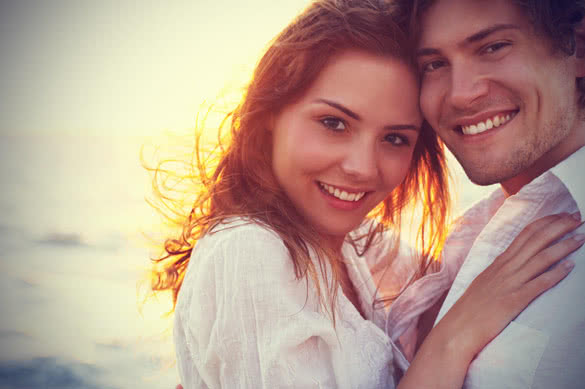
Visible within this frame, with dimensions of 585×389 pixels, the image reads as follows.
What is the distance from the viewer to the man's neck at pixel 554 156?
6.75ft

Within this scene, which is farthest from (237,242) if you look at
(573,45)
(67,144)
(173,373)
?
(67,144)

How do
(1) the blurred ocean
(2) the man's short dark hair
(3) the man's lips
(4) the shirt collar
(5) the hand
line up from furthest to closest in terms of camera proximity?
(1) the blurred ocean
(3) the man's lips
(2) the man's short dark hair
(4) the shirt collar
(5) the hand

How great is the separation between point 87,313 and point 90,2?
7452 millimetres

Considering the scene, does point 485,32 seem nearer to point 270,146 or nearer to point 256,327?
point 270,146

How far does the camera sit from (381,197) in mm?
2309

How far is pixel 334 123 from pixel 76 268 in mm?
4317

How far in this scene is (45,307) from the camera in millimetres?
4926

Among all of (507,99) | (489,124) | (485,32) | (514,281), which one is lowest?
(514,281)

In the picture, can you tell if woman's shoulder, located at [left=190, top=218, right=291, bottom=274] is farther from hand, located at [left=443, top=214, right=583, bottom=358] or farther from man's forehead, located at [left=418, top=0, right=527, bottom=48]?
man's forehead, located at [left=418, top=0, right=527, bottom=48]

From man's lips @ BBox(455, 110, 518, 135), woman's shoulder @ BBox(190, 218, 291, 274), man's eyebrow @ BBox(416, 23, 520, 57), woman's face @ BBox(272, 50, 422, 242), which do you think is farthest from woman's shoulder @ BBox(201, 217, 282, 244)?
man's eyebrow @ BBox(416, 23, 520, 57)

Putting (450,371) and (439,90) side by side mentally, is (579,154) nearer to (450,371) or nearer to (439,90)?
(439,90)

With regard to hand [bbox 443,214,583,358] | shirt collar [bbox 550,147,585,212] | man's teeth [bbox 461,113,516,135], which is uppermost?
man's teeth [bbox 461,113,516,135]

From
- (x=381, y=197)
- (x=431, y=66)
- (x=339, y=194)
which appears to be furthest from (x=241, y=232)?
(x=431, y=66)

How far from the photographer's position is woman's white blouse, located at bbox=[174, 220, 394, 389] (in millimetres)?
→ 1724
